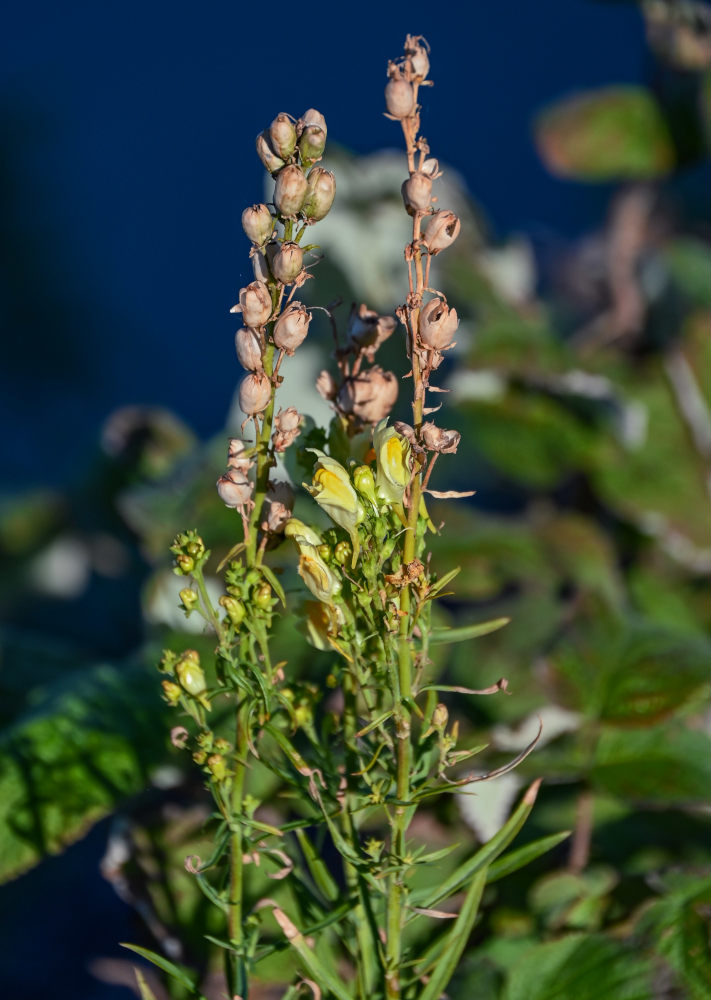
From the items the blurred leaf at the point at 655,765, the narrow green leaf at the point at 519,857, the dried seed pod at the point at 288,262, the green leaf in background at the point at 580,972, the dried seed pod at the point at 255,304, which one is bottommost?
the green leaf in background at the point at 580,972

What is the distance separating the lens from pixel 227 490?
256mm

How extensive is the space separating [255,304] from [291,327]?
0.01 meters

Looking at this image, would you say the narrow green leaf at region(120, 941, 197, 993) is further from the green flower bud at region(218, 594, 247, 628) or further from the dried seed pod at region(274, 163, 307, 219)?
the dried seed pod at region(274, 163, 307, 219)

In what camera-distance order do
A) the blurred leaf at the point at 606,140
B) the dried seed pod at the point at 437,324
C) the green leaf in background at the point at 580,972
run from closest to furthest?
the dried seed pod at the point at 437,324 → the green leaf in background at the point at 580,972 → the blurred leaf at the point at 606,140

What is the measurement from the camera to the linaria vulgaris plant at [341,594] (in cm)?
24

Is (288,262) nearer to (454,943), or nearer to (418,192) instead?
(418,192)

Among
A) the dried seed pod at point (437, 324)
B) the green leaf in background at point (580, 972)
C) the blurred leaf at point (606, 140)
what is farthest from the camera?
the blurred leaf at point (606, 140)

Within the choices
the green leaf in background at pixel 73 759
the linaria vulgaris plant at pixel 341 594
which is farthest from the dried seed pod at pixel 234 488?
the green leaf in background at pixel 73 759

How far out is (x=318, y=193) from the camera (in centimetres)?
25

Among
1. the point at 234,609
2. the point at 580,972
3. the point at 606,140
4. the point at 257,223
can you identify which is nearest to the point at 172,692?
the point at 234,609

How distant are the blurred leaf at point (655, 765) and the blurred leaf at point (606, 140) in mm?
583

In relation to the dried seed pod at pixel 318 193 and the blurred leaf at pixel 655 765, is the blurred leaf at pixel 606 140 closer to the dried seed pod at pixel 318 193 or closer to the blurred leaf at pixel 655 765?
the blurred leaf at pixel 655 765

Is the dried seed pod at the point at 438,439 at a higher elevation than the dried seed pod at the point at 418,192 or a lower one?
lower

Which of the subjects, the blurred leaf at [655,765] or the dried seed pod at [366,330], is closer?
the dried seed pod at [366,330]
